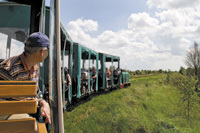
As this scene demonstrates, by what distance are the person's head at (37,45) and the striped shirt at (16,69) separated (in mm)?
88

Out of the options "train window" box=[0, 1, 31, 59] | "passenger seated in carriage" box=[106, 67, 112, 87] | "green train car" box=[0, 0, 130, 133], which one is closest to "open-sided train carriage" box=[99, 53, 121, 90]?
"passenger seated in carriage" box=[106, 67, 112, 87]

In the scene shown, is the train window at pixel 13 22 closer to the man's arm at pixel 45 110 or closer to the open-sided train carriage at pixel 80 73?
the man's arm at pixel 45 110

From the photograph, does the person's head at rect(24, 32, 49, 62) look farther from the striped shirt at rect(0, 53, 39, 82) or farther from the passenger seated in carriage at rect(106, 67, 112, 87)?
the passenger seated in carriage at rect(106, 67, 112, 87)

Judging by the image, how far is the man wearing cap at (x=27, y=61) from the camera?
4.16 feet

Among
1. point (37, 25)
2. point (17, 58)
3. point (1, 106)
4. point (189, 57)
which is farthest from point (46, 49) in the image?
point (189, 57)

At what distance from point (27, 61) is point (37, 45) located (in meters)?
0.17

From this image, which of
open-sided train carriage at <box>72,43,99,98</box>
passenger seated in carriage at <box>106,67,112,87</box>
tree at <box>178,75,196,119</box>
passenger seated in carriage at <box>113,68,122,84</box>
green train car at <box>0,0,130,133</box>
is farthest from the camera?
passenger seated in carriage at <box>113,68,122,84</box>

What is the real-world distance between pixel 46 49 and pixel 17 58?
24 centimetres

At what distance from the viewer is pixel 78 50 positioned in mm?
7086

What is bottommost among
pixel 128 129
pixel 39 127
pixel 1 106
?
pixel 128 129

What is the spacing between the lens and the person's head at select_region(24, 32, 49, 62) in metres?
1.32

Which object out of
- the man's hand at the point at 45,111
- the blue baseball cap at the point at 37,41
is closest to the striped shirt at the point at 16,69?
the blue baseball cap at the point at 37,41

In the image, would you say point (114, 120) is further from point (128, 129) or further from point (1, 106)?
point (1, 106)

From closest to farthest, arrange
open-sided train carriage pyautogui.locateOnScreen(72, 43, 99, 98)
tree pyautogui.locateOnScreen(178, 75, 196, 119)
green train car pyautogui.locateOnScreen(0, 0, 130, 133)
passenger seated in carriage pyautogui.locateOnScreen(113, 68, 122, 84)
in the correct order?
green train car pyautogui.locateOnScreen(0, 0, 130, 133) < open-sided train carriage pyautogui.locateOnScreen(72, 43, 99, 98) < tree pyautogui.locateOnScreen(178, 75, 196, 119) < passenger seated in carriage pyautogui.locateOnScreen(113, 68, 122, 84)
